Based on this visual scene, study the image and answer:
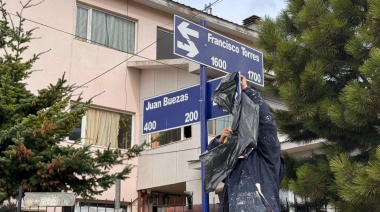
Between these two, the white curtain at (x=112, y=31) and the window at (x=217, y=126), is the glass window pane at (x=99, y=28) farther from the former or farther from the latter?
the window at (x=217, y=126)

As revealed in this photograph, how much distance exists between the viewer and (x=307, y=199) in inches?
304

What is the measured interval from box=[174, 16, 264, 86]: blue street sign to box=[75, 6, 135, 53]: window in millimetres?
9808

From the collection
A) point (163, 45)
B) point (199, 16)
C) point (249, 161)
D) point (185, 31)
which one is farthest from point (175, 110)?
point (199, 16)

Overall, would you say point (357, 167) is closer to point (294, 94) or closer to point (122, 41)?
point (294, 94)

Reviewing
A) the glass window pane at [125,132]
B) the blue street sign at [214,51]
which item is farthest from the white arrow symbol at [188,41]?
the glass window pane at [125,132]

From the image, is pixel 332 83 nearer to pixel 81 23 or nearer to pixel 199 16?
pixel 81 23

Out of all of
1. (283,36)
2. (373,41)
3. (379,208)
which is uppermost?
(283,36)

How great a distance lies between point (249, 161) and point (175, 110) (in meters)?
2.07

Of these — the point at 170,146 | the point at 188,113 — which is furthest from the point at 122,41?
the point at 188,113

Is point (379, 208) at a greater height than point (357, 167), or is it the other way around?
point (357, 167)

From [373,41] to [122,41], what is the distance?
400 inches

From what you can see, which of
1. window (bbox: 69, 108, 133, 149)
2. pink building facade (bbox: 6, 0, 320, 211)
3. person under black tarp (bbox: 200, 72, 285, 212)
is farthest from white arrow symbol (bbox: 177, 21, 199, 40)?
window (bbox: 69, 108, 133, 149)

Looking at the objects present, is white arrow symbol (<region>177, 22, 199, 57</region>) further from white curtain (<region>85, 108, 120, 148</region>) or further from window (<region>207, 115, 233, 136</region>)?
white curtain (<region>85, 108, 120, 148</region>)

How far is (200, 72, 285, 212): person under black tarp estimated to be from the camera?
13.4ft
